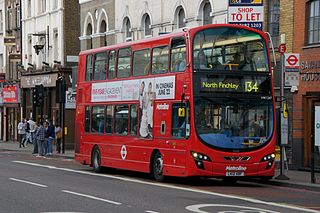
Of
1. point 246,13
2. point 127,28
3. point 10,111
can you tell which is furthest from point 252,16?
point 10,111

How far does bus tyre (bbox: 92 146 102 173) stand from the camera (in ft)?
87.0

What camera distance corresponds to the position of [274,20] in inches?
1125

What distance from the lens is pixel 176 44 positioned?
844 inches

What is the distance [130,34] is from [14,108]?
73.0 feet

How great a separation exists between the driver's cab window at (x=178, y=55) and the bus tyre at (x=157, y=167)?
253cm

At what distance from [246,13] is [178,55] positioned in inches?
186

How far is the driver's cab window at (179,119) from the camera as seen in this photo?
20.8m

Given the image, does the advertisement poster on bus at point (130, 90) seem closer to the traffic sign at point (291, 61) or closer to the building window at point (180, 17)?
the traffic sign at point (291, 61)

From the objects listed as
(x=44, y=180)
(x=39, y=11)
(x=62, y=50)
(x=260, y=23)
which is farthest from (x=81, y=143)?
(x=39, y=11)

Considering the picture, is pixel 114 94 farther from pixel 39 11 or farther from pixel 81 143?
pixel 39 11

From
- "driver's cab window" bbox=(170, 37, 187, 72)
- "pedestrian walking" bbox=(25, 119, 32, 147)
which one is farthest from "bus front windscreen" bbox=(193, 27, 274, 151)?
"pedestrian walking" bbox=(25, 119, 32, 147)

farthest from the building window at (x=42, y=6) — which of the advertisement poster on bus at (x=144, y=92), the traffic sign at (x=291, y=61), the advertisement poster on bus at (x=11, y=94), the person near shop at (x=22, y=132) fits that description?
the traffic sign at (x=291, y=61)

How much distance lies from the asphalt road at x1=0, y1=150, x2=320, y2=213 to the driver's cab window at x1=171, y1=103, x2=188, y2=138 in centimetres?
138

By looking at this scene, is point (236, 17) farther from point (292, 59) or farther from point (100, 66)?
point (100, 66)
